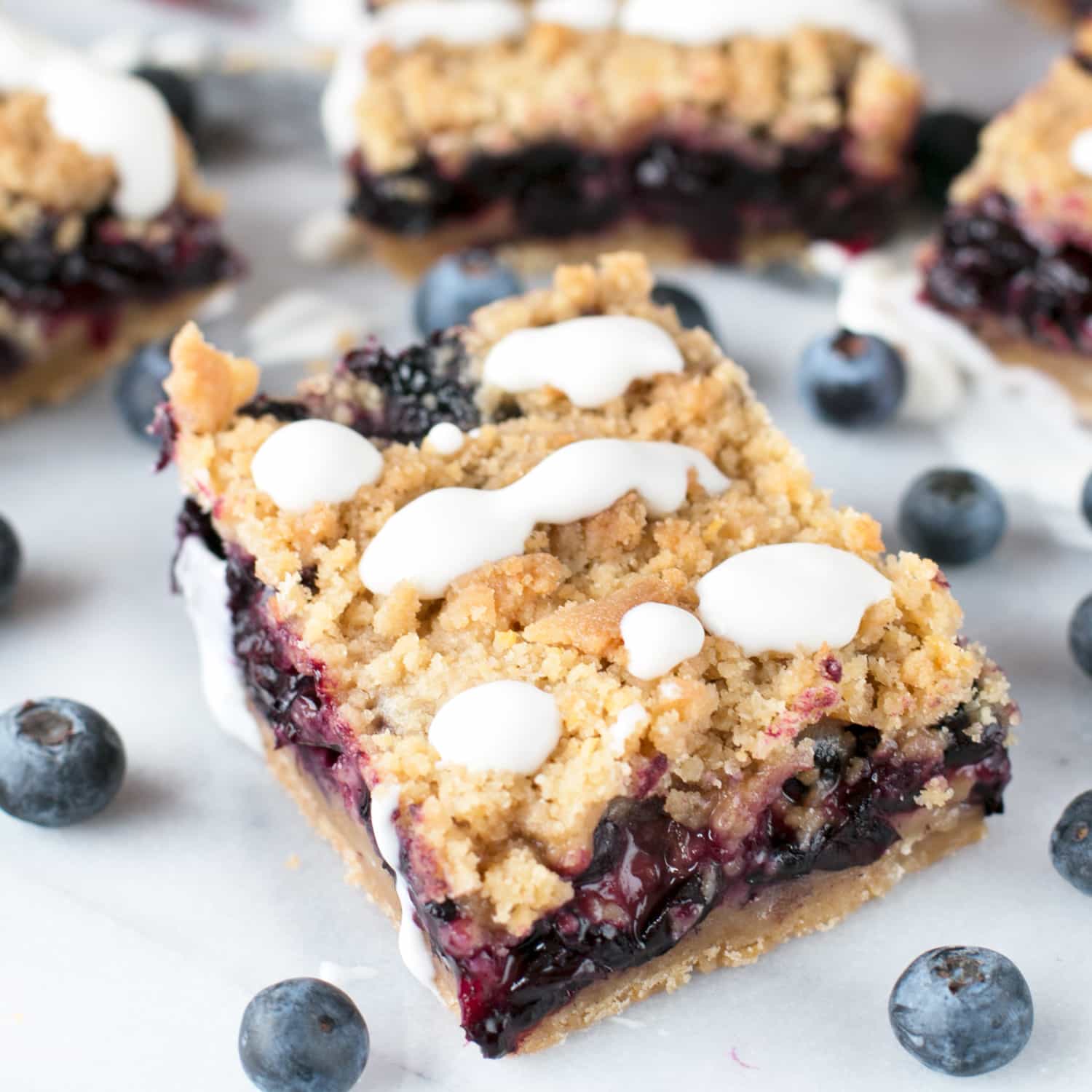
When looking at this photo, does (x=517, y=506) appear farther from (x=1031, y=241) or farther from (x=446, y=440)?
(x=1031, y=241)

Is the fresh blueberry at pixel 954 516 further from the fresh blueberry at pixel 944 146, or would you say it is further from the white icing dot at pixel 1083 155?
the fresh blueberry at pixel 944 146

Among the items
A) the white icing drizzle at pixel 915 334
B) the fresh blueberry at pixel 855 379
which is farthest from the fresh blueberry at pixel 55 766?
the white icing drizzle at pixel 915 334

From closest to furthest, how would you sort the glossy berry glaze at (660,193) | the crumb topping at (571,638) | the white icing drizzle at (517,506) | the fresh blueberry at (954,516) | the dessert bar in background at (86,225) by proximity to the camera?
the crumb topping at (571,638)
the white icing drizzle at (517,506)
the fresh blueberry at (954,516)
the dessert bar in background at (86,225)
the glossy berry glaze at (660,193)

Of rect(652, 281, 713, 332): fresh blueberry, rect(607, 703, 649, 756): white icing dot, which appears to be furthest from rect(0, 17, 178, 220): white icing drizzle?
rect(607, 703, 649, 756): white icing dot

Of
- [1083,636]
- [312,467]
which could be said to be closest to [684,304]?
[1083,636]

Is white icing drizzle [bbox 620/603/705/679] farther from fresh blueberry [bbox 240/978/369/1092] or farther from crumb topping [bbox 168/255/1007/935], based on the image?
fresh blueberry [bbox 240/978/369/1092]

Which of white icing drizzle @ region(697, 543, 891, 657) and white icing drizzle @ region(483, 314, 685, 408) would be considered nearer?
white icing drizzle @ region(697, 543, 891, 657)
